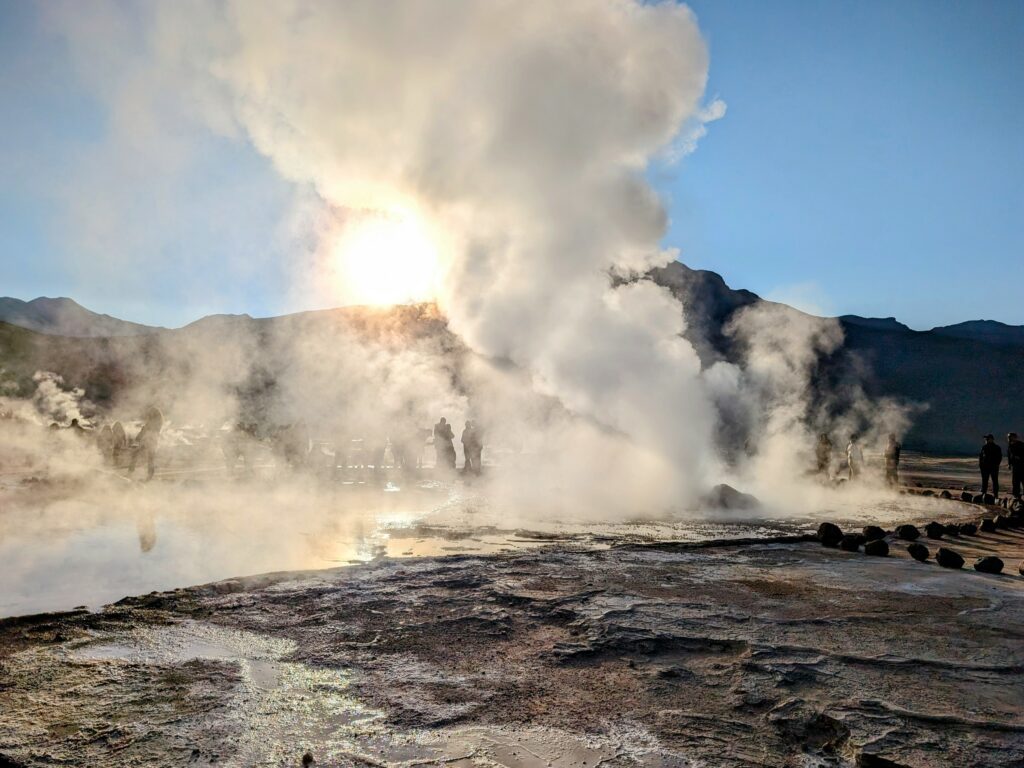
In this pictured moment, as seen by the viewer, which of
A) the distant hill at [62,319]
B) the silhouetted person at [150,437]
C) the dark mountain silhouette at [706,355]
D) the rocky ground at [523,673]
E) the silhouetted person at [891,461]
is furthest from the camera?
the distant hill at [62,319]

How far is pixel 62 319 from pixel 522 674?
162 m

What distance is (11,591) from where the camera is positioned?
6055 millimetres

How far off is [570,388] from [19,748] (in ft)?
46.1

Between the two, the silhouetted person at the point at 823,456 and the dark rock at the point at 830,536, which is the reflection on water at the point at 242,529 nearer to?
the dark rock at the point at 830,536

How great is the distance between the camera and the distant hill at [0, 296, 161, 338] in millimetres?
110875

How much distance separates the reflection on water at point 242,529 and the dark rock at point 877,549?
191 cm

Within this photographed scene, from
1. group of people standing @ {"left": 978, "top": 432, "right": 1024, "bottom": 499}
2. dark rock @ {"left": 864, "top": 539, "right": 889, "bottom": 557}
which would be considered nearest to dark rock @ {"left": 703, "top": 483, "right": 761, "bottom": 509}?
dark rock @ {"left": 864, "top": 539, "right": 889, "bottom": 557}

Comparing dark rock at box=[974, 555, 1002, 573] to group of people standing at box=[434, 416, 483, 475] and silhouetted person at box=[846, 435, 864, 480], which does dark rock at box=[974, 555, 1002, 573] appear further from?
silhouetted person at box=[846, 435, 864, 480]

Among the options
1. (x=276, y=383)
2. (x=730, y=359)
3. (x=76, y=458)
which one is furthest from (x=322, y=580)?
(x=730, y=359)

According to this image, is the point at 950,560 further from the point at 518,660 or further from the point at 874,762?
the point at 518,660

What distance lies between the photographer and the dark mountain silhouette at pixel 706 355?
139 feet

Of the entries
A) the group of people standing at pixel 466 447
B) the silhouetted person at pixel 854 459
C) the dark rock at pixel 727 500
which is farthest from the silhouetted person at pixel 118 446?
the silhouetted person at pixel 854 459

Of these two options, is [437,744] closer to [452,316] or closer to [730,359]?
[452,316]

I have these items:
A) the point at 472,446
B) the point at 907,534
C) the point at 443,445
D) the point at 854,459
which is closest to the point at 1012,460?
the point at 854,459
